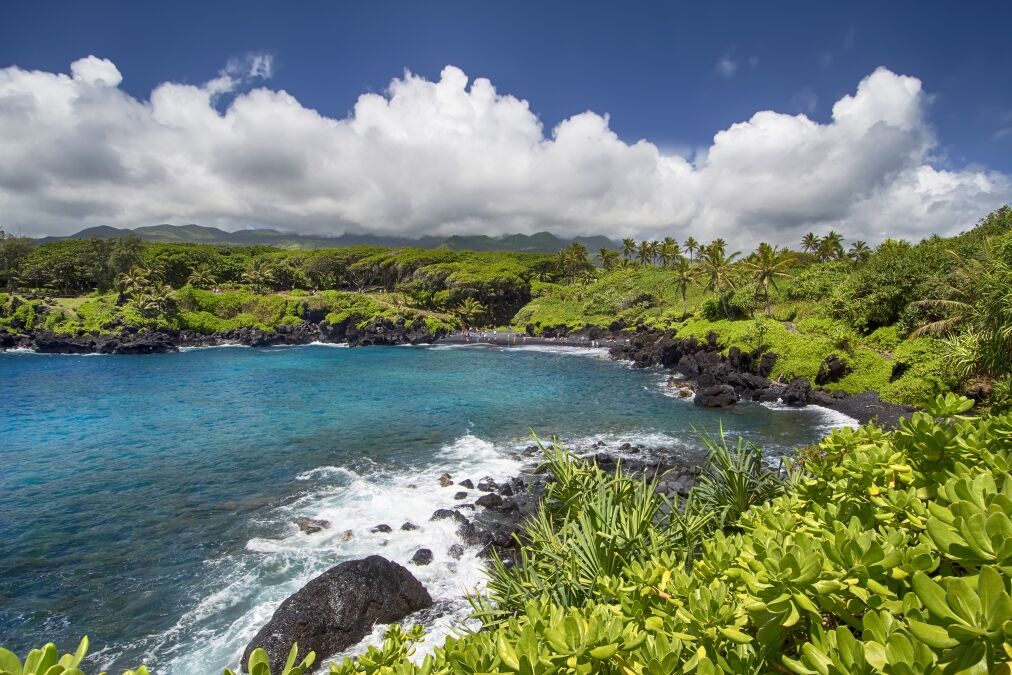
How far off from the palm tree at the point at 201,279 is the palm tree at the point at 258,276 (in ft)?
20.8

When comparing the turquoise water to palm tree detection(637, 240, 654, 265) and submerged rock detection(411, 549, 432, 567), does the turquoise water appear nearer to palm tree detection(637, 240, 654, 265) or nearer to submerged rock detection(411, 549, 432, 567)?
submerged rock detection(411, 549, 432, 567)

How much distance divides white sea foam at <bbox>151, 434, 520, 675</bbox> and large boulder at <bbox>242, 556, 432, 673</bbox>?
1.40ft

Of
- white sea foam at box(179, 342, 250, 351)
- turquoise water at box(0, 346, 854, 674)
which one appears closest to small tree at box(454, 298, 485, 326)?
white sea foam at box(179, 342, 250, 351)

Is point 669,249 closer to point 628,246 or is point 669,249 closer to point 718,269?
point 628,246

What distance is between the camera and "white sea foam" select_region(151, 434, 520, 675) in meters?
10.8

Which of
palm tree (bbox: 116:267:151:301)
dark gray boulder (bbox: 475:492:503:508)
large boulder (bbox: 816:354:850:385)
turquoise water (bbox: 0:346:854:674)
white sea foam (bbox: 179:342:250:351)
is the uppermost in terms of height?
palm tree (bbox: 116:267:151:301)

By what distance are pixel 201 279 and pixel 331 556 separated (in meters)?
93.3

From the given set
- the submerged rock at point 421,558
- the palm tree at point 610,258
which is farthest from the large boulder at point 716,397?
the palm tree at point 610,258

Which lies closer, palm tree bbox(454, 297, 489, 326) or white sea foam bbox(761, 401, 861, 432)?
white sea foam bbox(761, 401, 861, 432)

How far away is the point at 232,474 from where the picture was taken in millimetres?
20062

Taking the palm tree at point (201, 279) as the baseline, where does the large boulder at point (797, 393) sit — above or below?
below

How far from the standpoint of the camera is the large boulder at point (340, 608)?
33.8ft

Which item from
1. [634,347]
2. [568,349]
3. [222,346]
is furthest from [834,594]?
[222,346]

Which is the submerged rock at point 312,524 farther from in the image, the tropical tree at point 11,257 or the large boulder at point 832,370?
the tropical tree at point 11,257
